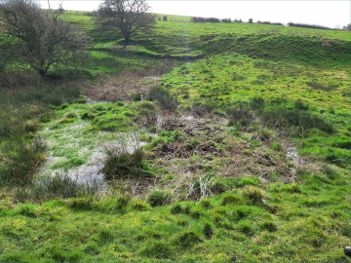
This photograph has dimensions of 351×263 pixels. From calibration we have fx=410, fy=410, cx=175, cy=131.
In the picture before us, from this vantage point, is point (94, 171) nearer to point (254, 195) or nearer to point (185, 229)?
point (185, 229)

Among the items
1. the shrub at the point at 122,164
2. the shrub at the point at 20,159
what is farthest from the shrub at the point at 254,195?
the shrub at the point at 20,159

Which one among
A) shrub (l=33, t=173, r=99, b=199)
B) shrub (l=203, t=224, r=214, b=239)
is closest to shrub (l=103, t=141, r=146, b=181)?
shrub (l=33, t=173, r=99, b=199)

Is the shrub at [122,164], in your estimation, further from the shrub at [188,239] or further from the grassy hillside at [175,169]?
the shrub at [188,239]

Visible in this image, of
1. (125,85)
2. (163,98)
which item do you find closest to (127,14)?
(125,85)

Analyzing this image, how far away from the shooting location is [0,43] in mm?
41000

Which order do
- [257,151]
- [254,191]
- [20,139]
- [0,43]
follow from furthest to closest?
[0,43] < [20,139] < [257,151] < [254,191]

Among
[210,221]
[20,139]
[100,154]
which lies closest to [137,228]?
[210,221]

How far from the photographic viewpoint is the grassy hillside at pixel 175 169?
391 inches

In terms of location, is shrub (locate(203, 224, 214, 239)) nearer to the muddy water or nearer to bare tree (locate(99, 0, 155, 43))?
the muddy water

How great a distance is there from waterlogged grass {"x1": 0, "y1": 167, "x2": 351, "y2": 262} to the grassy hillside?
0.04 m

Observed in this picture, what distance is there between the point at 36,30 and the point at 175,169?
2251 cm

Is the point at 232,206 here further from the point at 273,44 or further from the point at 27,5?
the point at 273,44

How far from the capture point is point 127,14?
176 ft

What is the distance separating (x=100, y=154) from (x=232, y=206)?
7.01m
